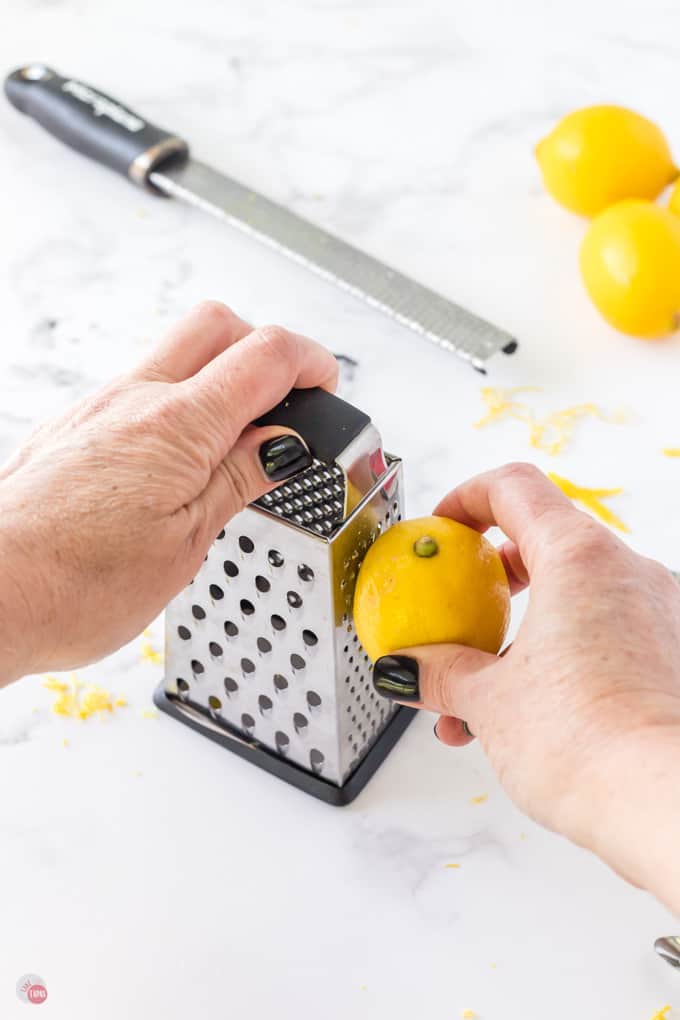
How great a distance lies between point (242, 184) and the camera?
6.53ft

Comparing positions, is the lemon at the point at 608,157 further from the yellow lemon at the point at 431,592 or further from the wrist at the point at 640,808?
the wrist at the point at 640,808

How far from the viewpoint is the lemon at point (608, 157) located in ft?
5.89

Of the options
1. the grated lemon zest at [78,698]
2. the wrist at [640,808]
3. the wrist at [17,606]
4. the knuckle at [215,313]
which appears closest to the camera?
the wrist at [640,808]

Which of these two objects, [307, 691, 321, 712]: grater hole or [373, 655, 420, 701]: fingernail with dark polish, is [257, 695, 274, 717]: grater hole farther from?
[373, 655, 420, 701]: fingernail with dark polish

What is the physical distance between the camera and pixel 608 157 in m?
1.80

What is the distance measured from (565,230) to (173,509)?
1.08m

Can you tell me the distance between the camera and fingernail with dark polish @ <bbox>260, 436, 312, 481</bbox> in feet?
3.65

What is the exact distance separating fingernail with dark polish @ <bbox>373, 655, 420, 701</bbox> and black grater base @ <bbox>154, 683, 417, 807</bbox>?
10.7 inches

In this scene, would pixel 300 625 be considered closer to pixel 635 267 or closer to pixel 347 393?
pixel 347 393

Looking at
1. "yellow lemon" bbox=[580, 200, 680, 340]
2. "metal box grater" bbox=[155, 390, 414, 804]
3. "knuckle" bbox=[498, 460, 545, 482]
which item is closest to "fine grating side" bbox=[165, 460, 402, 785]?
"metal box grater" bbox=[155, 390, 414, 804]

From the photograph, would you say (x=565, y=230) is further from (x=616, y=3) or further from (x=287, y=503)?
(x=287, y=503)

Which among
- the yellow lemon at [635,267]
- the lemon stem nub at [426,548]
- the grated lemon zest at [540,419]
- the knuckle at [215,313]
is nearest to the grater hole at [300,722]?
the lemon stem nub at [426,548]

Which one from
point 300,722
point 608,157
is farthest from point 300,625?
point 608,157

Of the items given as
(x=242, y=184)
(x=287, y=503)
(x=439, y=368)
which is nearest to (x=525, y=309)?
(x=439, y=368)
